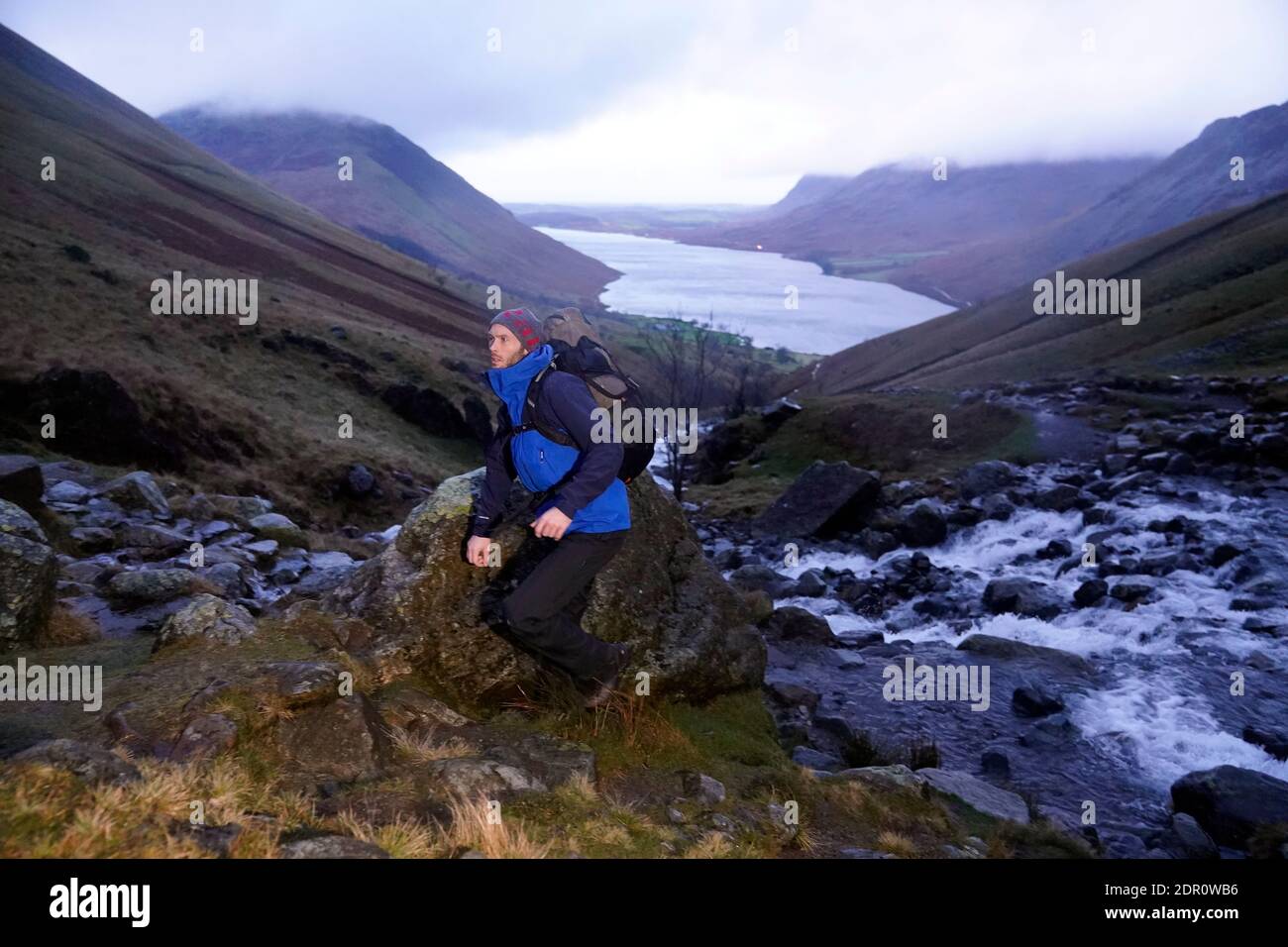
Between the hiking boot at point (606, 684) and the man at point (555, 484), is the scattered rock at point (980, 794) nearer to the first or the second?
the hiking boot at point (606, 684)

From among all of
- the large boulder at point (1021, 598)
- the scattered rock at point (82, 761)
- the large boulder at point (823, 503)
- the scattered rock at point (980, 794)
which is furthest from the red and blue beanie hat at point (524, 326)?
the large boulder at point (823, 503)

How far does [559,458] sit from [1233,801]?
8.83 metres

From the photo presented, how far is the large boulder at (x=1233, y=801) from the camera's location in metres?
8.90

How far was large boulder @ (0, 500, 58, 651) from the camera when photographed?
7.77m

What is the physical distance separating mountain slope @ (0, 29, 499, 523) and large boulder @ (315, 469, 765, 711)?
15985 millimetres

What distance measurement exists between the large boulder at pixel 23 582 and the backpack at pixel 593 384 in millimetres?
5521

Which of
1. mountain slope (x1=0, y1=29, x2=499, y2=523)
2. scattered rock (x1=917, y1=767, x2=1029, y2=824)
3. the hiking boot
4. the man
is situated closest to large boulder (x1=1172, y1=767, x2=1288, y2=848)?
scattered rock (x1=917, y1=767, x2=1029, y2=824)

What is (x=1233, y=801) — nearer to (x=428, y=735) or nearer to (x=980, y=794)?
(x=980, y=794)

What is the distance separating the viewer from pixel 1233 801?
9.22m

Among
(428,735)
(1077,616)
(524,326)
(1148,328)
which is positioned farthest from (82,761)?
(1148,328)

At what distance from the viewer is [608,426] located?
5734 millimetres

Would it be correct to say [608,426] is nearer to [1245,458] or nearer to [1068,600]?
[1068,600]

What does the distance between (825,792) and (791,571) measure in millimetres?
15328
